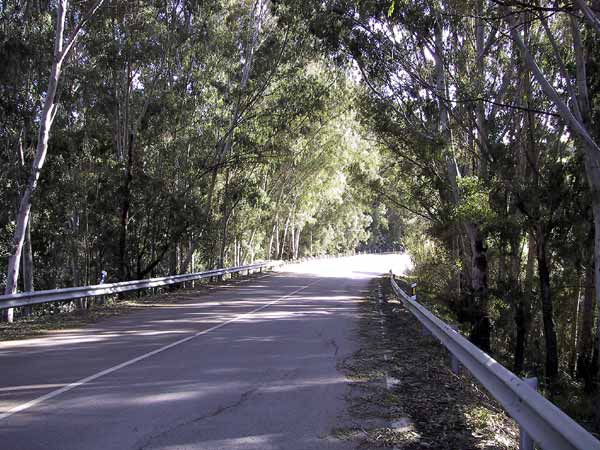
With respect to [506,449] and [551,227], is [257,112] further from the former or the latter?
[506,449]

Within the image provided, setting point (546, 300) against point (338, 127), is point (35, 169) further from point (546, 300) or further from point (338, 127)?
point (338, 127)

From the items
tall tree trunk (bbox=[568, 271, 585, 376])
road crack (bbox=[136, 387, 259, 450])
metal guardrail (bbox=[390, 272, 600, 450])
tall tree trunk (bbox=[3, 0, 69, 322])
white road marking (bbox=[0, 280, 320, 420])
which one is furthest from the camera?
tall tree trunk (bbox=[568, 271, 585, 376])

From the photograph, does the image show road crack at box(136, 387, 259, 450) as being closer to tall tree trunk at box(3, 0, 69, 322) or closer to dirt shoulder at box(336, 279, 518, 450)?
dirt shoulder at box(336, 279, 518, 450)

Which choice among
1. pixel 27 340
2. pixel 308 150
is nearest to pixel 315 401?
pixel 27 340

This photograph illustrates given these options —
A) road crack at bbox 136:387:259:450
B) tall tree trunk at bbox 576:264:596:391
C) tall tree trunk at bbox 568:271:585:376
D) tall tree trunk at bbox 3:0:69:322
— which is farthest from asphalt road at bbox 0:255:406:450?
tall tree trunk at bbox 568:271:585:376

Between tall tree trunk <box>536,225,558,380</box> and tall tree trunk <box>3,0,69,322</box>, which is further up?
tall tree trunk <box>3,0,69,322</box>

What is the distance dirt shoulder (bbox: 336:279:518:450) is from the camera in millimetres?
5168

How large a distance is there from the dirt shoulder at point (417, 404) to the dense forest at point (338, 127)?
14.2ft

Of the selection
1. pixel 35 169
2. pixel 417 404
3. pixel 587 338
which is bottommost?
→ pixel 587 338

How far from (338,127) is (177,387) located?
3259cm

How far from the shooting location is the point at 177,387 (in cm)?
672

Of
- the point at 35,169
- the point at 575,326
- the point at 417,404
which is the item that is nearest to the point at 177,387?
the point at 417,404

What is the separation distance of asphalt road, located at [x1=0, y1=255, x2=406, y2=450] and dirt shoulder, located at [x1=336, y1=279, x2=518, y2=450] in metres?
0.28

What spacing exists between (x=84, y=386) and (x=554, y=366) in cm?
1359
